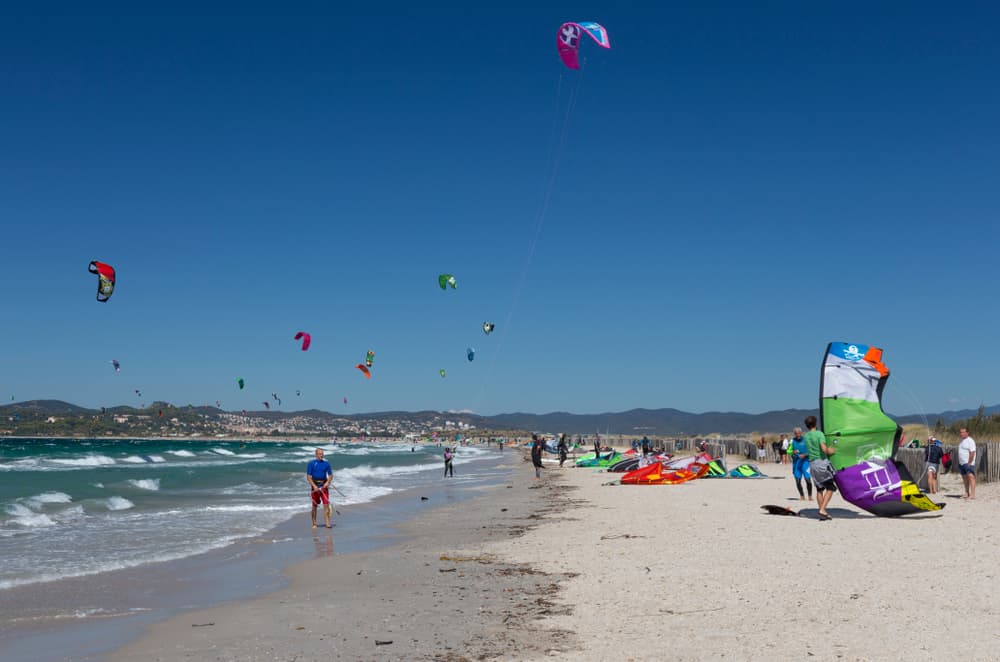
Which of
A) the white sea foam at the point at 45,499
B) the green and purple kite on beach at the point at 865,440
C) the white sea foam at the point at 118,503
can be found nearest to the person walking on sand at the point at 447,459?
the white sea foam at the point at 118,503

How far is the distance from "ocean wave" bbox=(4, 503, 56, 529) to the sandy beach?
7.22 metres

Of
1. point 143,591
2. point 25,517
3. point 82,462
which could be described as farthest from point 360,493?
point 82,462

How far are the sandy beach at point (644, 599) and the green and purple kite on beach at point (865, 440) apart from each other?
0.31 m

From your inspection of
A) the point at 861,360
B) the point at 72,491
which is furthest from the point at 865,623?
the point at 72,491

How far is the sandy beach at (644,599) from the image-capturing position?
476 cm

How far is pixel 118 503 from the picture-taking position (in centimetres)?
1773

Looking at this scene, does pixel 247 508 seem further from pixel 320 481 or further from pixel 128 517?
pixel 320 481

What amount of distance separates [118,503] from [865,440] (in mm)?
15043

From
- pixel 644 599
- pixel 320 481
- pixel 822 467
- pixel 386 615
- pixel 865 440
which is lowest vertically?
pixel 386 615

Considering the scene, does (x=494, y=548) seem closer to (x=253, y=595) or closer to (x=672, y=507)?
(x=253, y=595)

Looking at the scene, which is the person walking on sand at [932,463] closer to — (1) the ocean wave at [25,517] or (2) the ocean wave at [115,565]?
(2) the ocean wave at [115,565]

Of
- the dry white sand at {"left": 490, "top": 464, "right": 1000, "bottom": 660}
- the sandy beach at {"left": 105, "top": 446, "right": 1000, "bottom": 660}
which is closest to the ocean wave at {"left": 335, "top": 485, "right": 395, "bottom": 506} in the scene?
the dry white sand at {"left": 490, "top": 464, "right": 1000, "bottom": 660}

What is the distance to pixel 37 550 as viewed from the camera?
417 inches

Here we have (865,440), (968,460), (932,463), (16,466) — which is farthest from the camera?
(16,466)
